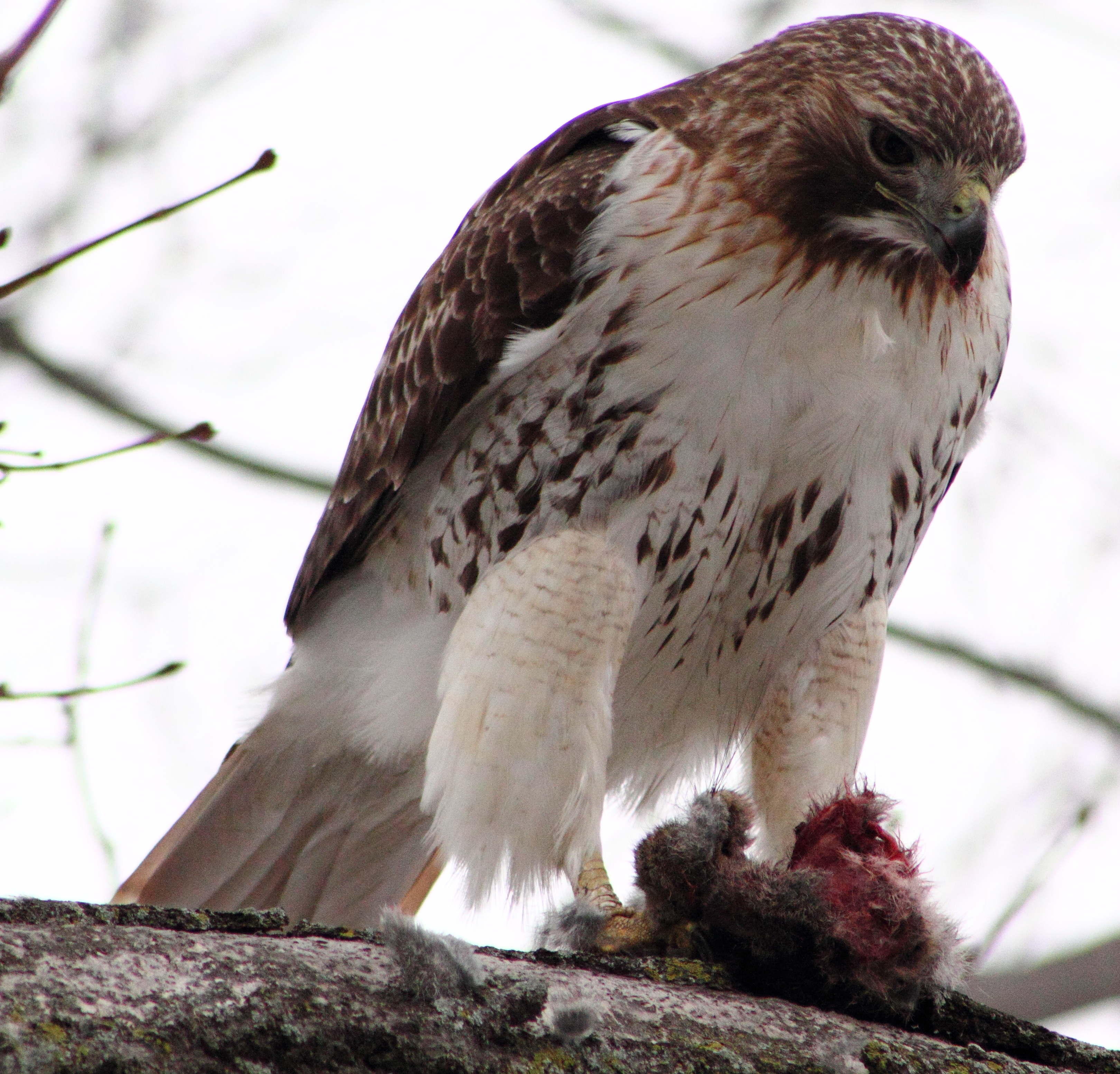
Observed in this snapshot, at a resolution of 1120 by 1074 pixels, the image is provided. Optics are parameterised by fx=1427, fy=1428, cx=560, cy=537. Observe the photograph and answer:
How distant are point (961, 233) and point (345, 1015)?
7.41 ft

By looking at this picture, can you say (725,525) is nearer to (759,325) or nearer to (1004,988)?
(759,325)

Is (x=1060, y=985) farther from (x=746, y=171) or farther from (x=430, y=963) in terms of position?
(x=430, y=963)

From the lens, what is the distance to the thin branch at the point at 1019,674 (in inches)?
269

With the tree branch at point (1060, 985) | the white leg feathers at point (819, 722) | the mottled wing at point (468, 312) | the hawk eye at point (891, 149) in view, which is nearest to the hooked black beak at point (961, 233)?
the hawk eye at point (891, 149)

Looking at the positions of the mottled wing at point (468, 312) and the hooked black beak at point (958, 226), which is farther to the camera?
the mottled wing at point (468, 312)

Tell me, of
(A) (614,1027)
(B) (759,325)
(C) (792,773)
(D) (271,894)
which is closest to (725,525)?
(B) (759,325)

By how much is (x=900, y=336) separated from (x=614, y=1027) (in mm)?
1954

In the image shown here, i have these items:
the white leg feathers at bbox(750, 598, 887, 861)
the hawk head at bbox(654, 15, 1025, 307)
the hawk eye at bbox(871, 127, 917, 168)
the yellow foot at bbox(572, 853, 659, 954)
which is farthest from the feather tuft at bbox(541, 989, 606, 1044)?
the hawk eye at bbox(871, 127, 917, 168)

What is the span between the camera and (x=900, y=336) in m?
3.49

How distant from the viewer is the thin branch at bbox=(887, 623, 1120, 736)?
22.4 feet

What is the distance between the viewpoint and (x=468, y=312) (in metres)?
3.77

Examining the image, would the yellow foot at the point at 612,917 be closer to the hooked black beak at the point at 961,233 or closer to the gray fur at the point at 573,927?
the gray fur at the point at 573,927

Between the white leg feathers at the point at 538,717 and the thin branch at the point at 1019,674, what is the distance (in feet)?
11.7

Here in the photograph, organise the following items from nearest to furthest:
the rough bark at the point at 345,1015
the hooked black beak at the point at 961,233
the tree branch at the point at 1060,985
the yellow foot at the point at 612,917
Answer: the rough bark at the point at 345,1015
the yellow foot at the point at 612,917
the hooked black beak at the point at 961,233
the tree branch at the point at 1060,985
